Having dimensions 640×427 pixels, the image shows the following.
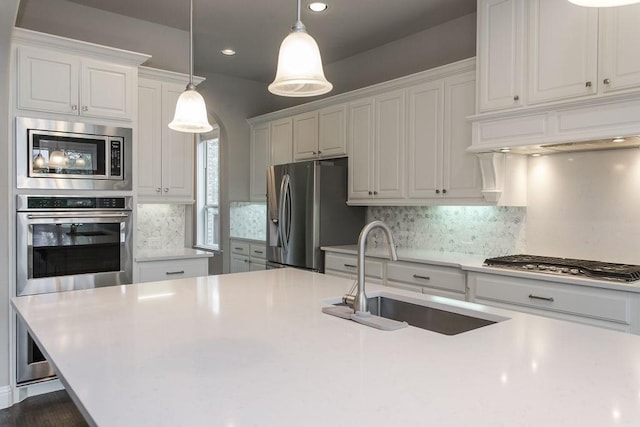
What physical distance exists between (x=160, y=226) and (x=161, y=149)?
2.32 ft

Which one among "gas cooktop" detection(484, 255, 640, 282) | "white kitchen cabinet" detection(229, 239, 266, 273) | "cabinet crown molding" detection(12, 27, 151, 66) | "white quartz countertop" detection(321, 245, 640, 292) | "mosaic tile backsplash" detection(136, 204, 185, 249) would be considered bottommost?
"white kitchen cabinet" detection(229, 239, 266, 273)

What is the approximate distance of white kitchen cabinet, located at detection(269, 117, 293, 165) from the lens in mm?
4938

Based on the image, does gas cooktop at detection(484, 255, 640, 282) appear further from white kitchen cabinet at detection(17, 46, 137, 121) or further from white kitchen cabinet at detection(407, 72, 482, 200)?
white kitchen cabinet at detection(17, 46, 137, 121)

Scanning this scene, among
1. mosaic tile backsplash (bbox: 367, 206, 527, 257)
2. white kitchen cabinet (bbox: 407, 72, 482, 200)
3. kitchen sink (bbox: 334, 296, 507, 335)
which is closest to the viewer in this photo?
kitchen sink (bbox: 334, 296, 507, 335)

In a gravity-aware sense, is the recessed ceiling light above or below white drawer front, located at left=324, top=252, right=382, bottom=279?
above

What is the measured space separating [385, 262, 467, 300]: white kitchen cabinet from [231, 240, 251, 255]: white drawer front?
2131 mm

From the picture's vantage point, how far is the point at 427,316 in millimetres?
1900

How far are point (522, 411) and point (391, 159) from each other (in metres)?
3.10

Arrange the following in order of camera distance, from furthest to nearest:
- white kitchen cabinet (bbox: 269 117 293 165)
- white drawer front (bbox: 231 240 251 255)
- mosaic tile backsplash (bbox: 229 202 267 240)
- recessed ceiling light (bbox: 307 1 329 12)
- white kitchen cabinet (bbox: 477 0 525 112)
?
1. mosaic tile backsplash (bbox: 229 202 267 240)
2. white drawer front (bbox: 231 240 251 255)
3. white kitchen cabinet (bbox: 269 117 293 165)
4. recessed ceiling light (bbox: 307 1 329 12)
5. white kitchen cabinet (bbox: 477 0 525 112)

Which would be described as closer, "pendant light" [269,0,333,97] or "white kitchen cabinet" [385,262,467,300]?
"pendant light" [269,0,333,97]

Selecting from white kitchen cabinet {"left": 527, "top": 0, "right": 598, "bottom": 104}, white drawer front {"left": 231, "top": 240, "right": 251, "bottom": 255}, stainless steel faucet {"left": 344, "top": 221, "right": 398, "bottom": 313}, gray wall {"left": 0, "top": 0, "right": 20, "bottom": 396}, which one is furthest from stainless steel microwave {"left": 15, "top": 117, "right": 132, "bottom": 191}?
white kitchen cabinet {"left": 527, "top": 0, "right": 598, "bottom": 104}

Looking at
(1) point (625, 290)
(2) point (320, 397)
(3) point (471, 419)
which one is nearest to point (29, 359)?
(2) point (320, 397)

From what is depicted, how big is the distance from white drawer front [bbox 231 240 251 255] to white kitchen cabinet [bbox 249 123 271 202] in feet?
1.79

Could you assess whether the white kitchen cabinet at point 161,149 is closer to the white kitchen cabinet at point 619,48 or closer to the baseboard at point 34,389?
the baseboard at point 34,389
